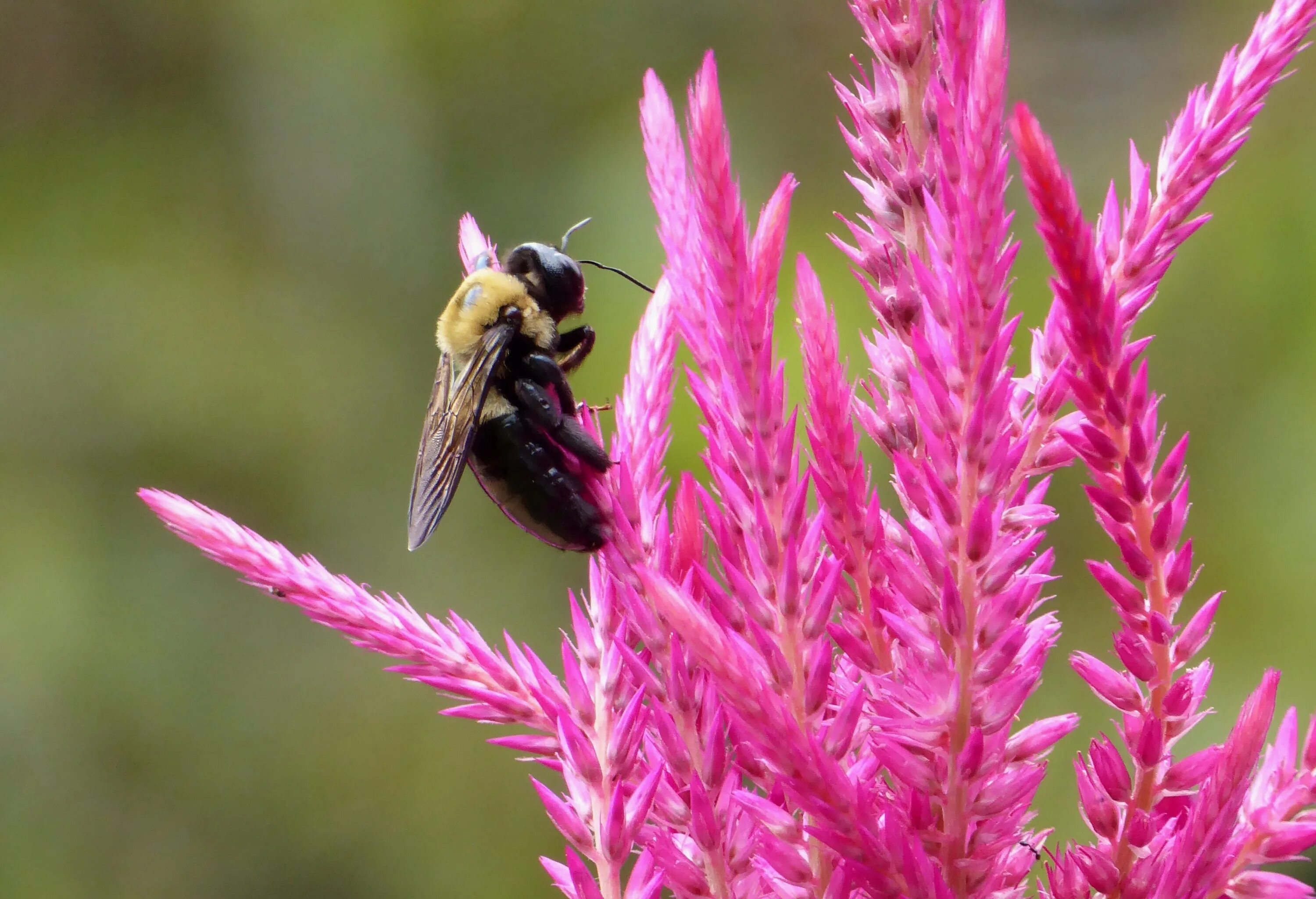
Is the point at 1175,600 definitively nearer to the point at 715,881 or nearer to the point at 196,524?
the point at 715,881

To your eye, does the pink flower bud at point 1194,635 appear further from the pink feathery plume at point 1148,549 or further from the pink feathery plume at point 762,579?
the pink feathery plume at point 762,579

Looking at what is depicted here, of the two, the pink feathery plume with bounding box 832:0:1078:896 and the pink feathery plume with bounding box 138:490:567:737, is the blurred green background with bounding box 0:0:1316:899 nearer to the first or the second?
the pink feathery plume with bounding box 138:490:567:737

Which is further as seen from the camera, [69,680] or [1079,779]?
[69,680]

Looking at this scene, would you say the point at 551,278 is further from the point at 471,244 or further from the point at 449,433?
the point at 471,244

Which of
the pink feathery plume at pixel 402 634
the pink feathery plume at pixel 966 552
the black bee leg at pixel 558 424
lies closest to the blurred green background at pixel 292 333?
the black bee leg at pixel 558 424

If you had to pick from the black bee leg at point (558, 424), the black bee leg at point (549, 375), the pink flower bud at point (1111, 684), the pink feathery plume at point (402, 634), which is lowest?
the pink feathery plume at point (402, 634)

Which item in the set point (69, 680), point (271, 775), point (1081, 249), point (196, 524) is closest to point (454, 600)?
point (271, 775)
